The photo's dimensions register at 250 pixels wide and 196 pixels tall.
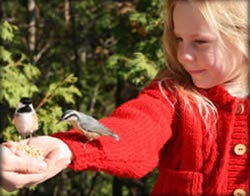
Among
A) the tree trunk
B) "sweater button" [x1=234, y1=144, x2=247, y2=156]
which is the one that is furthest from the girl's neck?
the tree trunk

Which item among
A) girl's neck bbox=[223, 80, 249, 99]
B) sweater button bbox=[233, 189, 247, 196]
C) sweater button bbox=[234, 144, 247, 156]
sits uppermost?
girl's neck bbox=[223, 80, 249, 99]

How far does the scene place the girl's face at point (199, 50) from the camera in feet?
4.51

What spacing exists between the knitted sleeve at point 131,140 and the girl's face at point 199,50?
0.37 feet

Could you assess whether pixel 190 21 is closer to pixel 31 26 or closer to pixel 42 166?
pixel 42 166

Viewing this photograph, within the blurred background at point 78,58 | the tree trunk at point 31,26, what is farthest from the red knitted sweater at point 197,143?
the tree trunk at point 31,26

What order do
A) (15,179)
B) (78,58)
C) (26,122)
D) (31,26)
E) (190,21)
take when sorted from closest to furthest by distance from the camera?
(15,179), (26,122), (190,21), (31,26), (78,58)

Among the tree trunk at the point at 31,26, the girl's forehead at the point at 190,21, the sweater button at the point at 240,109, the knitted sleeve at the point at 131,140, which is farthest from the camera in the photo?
the tree trunk at the point at 31,26

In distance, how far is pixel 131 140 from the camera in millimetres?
1296

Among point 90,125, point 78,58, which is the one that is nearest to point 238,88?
point 90,125

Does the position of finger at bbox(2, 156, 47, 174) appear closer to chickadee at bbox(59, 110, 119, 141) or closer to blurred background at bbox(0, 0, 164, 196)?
chickadee at bbox(59, 110, 119, 141)

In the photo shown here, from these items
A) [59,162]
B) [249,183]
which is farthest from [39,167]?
[249,183]

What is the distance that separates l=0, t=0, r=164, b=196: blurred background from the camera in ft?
11.9

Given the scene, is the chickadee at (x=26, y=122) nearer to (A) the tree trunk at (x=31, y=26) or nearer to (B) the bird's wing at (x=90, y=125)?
A: (B) the bird's wing at (x=90, y=125)

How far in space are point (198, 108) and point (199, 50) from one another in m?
0.17
